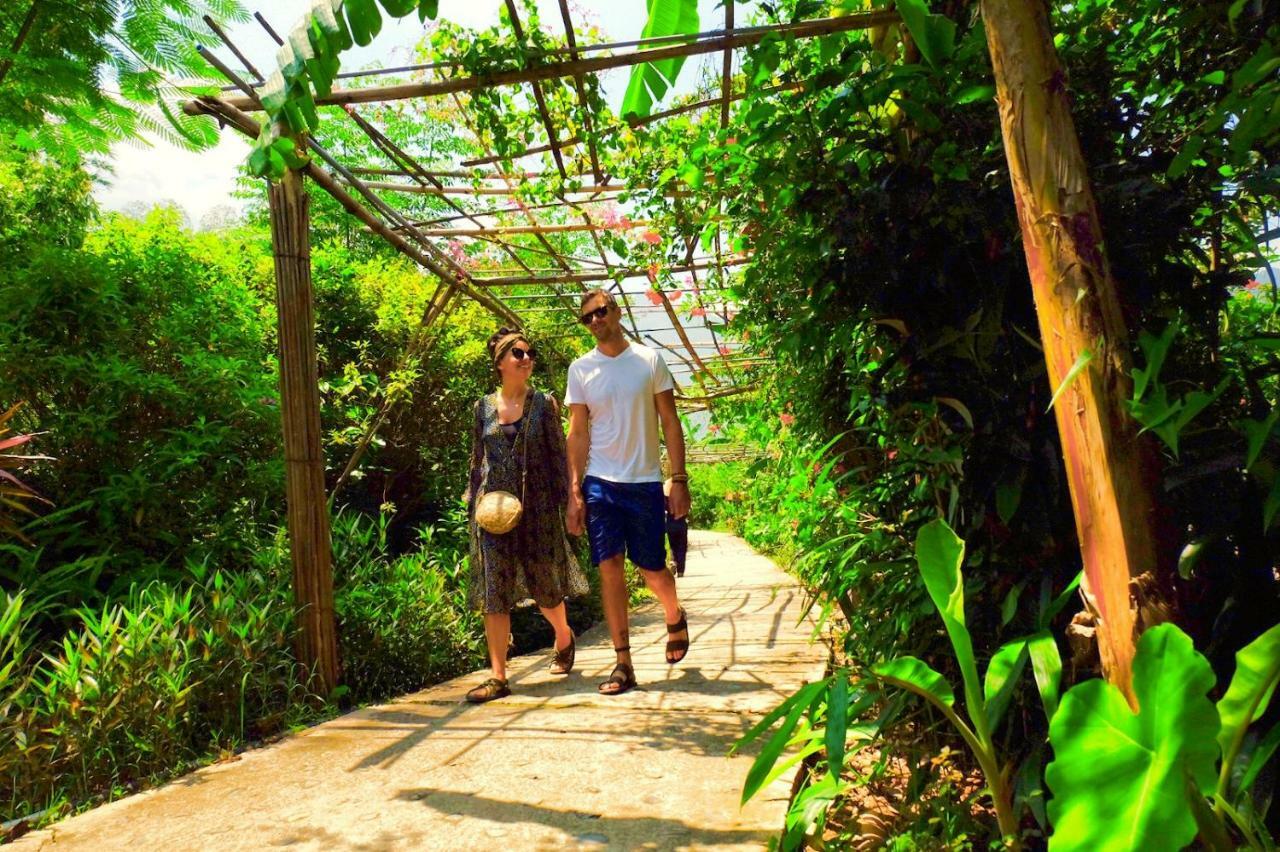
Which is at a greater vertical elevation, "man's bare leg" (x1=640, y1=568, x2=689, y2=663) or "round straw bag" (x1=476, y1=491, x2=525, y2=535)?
"round straw bag" (x1=476, y1=491, x2=525, y2=535)

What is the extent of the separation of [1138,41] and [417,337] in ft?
17.5

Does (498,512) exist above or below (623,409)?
below

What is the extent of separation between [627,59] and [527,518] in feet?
7.70

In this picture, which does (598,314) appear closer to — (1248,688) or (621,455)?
(621,455)

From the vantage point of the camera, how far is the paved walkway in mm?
2172

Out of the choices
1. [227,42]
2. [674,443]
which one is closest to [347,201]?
[227,42]

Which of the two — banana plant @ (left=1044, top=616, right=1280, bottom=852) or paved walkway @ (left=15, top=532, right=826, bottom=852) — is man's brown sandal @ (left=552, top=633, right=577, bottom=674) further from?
banana plant @ (left=1044, top=616, right=1280, bottom=852)

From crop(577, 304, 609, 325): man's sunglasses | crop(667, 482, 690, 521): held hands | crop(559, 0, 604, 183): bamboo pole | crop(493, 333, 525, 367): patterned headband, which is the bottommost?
crop(667, 482, 690, 521): held hands

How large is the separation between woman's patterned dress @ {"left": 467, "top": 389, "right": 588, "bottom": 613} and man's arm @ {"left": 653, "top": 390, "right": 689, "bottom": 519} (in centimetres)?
59

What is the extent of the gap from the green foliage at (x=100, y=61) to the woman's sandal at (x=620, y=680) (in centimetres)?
363

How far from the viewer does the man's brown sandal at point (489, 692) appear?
12.0ft

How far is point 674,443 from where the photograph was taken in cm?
389

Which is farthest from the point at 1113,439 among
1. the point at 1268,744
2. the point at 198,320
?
the point at 198,320

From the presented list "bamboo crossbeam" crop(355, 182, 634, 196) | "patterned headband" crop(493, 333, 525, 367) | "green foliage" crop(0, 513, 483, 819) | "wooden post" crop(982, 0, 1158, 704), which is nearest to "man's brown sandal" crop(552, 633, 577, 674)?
"green foliage" crop(0, 513, 483, 819)
